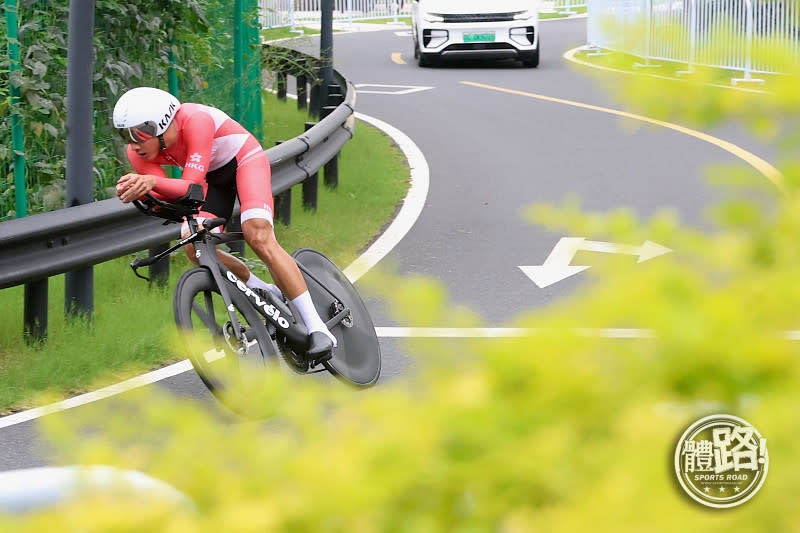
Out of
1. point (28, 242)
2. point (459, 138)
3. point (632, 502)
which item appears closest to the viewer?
point (632, 502)

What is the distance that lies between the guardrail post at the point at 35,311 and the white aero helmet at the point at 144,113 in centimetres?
165

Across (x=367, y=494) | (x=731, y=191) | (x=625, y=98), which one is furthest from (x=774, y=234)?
(x=367, y=494)

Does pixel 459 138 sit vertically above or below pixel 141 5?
below

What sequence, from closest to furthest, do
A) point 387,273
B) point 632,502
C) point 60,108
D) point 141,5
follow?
point 632,502, point 387,273, point 60,108, point 141,5

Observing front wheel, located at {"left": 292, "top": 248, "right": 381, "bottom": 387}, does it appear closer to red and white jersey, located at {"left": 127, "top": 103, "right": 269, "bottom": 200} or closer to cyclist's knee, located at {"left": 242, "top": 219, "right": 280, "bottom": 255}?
cyclist's knee, located at {"left": 242, "top": 219, "right": 280, "bottom": 255}

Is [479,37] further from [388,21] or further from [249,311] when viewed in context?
[388,21]

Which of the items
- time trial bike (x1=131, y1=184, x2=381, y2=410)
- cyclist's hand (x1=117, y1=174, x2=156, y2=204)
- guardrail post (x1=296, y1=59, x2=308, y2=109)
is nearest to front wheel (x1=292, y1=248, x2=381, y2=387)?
time trial bike (x1=131, y1=184, x2=381, y2=410)

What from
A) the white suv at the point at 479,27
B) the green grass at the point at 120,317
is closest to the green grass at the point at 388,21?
the white suv at the point at 479,27

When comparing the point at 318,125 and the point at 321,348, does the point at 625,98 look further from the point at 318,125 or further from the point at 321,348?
the point at 318,125

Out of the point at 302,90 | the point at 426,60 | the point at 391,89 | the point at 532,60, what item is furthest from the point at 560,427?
the point at 426,60

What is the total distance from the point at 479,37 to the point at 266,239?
1921 cm

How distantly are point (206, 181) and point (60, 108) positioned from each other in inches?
139

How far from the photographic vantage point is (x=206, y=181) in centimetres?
651

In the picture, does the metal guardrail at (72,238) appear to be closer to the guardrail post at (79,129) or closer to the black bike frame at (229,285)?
the guardrail post at (79,129)
